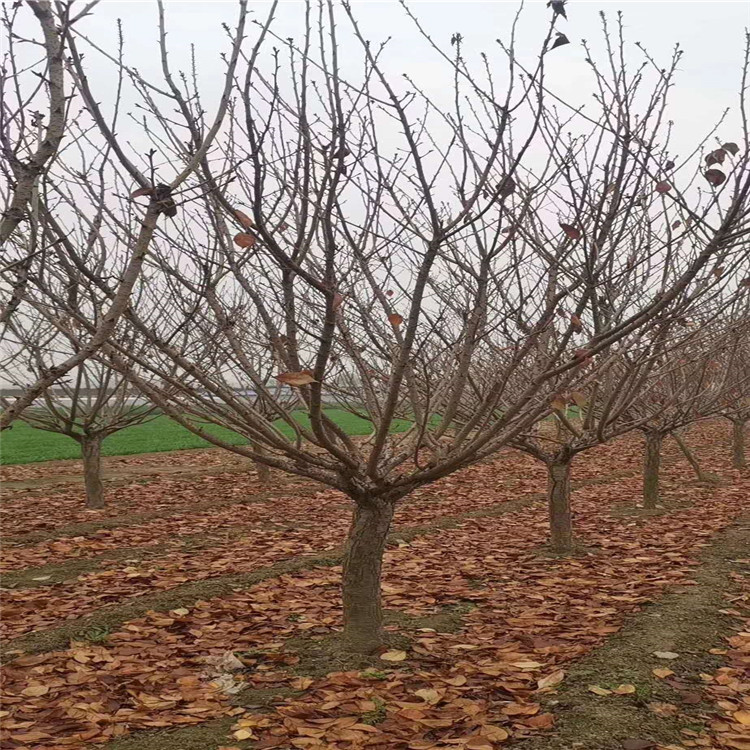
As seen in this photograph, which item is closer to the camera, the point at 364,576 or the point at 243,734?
the point at 243,734

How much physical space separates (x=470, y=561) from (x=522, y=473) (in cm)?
776

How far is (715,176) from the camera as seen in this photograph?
2.80 meters

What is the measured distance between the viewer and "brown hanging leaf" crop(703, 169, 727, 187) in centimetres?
276

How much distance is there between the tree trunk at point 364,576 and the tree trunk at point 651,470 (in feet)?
21.2

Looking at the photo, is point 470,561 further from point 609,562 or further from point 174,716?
point 174,716

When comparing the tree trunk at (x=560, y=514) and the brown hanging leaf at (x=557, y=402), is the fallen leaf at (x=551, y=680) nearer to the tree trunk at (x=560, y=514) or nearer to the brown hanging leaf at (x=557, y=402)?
the brown hanging leaf at (x=557, y=402)

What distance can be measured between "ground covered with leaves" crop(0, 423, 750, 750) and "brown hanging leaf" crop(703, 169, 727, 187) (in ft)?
7.56

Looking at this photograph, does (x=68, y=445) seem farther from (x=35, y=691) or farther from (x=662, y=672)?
(x=662, y=672)

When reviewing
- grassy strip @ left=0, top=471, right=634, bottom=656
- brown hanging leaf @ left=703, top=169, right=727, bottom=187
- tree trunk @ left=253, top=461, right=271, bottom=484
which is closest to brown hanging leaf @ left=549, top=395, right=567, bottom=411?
brown hanging leaf @ left=703, top=169, right=727, bottom=187

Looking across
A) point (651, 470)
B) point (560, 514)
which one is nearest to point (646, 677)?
point (560, 514)

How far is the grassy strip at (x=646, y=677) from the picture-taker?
3131 mm

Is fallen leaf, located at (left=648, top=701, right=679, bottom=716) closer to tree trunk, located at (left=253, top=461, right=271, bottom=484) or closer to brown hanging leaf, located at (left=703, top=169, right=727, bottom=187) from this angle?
brown hanging leaf, located at (left=703, top=169, right=727, bottom=187)

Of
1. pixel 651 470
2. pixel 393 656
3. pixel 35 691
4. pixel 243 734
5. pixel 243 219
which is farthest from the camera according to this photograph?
pixel 651 470

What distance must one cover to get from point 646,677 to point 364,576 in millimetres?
1588
